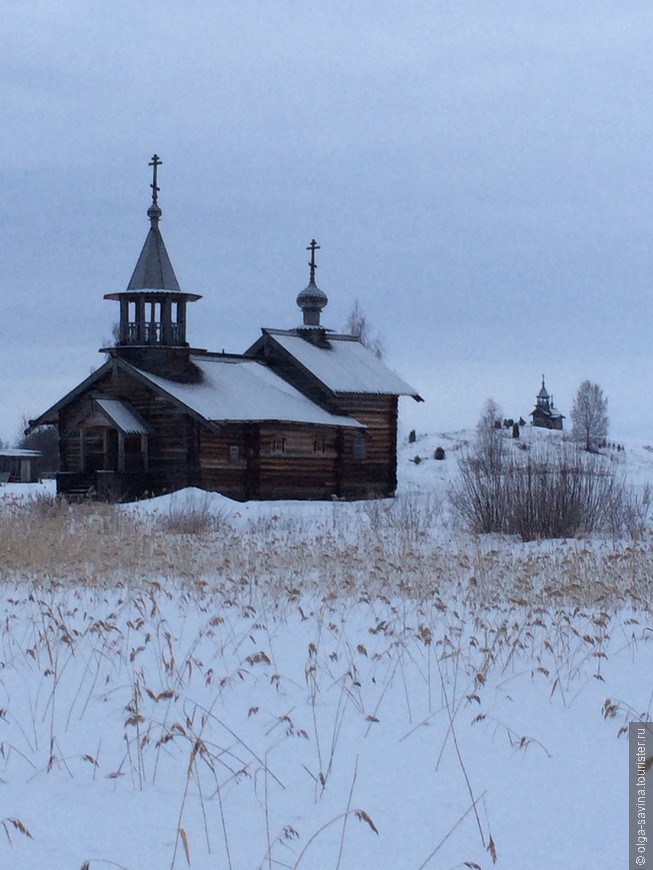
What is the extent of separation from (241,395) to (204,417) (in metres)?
2.84

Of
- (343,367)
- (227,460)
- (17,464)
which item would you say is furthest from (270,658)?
(17,464)

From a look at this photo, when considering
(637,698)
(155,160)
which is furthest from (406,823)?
(155,160)

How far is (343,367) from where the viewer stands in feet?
112

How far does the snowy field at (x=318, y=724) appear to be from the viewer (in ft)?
14.0

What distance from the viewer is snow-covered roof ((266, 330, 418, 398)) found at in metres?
Answer: 32.6

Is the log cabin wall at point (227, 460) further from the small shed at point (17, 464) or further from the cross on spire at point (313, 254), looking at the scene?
the small shed at point (17, 464)

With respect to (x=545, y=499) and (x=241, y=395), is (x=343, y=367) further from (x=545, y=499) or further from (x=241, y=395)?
(x=545, y=499)

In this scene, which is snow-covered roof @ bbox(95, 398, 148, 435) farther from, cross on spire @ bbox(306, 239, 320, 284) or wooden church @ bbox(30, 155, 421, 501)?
cross on spire @ bbox(306, 239, 320, 284)

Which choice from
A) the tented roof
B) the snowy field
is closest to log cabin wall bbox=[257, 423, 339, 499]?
the tented roof

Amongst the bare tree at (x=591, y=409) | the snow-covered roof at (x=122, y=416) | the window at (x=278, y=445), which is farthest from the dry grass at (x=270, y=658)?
the bare tree at (x=591, y=409)

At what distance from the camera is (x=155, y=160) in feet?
101

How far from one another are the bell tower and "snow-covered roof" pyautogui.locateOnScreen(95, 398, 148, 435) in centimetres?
130

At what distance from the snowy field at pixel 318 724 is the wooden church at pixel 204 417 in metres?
17.6

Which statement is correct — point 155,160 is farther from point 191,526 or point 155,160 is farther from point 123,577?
point 123,577
